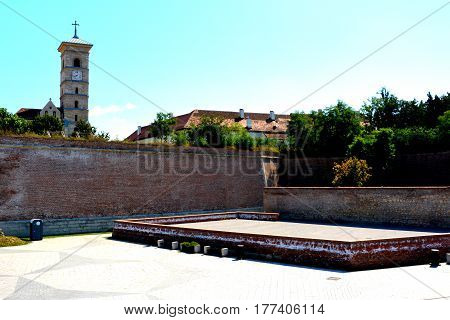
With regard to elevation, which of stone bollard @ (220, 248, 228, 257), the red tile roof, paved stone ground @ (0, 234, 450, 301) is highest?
the red tile roof

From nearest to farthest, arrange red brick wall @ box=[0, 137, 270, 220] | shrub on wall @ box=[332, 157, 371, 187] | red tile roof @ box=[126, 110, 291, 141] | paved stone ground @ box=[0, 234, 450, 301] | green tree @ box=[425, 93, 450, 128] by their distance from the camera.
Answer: paved stone ground @ box=[0, 234, 450, 301]
red brick wall @ box=[0, 137, 270, 220]
shrub on wall @ box=[332, 157, 371, 187]
green tree @ box=[425, 93, 450, 128]
red tile roof @ box=[126, 110, 291, 141]

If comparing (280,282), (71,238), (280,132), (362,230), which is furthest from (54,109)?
(280,282)

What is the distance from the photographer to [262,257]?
1347cm

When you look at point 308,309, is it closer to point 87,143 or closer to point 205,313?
point 205,313

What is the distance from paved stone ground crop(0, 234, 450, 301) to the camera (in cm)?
920

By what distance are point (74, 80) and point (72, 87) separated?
92 cm

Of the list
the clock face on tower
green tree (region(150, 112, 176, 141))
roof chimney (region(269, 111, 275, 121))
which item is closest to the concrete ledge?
green tree (region(150, 112, 176, 141))

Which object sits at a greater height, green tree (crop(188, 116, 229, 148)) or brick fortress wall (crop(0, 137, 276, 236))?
green tree (crop(188, 116, 229, 148))

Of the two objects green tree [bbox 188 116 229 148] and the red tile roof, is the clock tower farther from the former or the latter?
green tree [bbox 188 116 229 148]

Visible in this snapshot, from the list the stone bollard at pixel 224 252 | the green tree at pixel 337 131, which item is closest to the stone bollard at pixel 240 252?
the stone bollard at pixel 224 252

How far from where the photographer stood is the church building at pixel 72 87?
54.6 meters

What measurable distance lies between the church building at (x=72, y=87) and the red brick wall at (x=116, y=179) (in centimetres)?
3228

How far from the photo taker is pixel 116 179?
23.4 metres

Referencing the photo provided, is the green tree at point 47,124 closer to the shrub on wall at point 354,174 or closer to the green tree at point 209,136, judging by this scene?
the green tree at point 209,136
